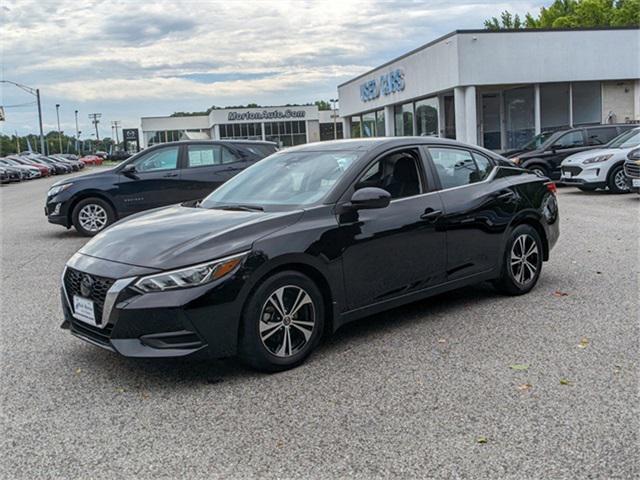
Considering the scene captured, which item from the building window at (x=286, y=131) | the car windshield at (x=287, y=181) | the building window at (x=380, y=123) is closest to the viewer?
the car windshield at (x=287, y=181)

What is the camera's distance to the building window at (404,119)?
34344 millimetres

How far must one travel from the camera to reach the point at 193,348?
416 cm

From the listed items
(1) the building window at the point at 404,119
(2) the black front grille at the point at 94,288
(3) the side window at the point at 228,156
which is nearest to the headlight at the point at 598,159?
(3) the side window at the point at 228,156

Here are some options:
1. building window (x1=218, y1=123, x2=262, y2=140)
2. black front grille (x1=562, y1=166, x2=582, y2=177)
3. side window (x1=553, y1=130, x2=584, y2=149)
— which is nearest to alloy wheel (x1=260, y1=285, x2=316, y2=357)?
black front grille (x1=562, y1=166, x2=582, y2=177)

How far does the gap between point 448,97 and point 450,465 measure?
2873 centimetres

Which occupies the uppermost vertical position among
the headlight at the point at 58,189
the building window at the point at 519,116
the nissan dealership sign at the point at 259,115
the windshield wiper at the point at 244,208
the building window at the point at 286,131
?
the nissan dealership sign at the point at 259,115

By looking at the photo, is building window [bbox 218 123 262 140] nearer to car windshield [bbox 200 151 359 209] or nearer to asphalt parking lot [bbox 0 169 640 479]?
car windshield [bbox 200 151 359 209]

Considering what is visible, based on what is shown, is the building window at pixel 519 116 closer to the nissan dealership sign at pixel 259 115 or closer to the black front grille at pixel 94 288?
the black front grille at pixel 94 288

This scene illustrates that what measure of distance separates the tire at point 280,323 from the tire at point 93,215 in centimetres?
807

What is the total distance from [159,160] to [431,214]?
7650mm

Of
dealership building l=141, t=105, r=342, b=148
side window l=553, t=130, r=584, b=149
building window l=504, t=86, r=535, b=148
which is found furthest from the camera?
dealership building l=141, t=105, r=342, b=148

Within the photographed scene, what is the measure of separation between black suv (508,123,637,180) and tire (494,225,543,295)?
11549 mm

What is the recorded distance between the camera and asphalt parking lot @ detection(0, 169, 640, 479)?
3.25 meters

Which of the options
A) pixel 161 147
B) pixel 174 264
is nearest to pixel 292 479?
pixel 174 264
